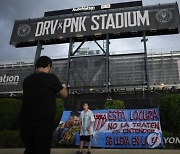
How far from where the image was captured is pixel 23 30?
29016mm

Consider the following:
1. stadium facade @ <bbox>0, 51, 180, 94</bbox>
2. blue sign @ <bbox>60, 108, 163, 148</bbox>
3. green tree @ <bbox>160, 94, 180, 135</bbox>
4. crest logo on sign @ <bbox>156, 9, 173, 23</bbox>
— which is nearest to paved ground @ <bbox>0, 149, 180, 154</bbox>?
blue sign @ <bbox>60, 108, 163, 148</bbox>

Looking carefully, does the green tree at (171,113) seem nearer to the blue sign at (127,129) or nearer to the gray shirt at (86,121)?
the blue sign at (127,129)

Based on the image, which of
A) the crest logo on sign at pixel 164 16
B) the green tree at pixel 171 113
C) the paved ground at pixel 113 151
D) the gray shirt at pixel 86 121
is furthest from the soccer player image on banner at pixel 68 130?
the crest logo on sign at pixel 164 16

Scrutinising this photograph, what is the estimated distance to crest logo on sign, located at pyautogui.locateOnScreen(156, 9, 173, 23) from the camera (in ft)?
83.7

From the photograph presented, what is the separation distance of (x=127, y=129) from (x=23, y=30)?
23.1 meters

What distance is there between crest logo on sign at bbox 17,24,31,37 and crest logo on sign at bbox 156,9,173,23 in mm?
15040

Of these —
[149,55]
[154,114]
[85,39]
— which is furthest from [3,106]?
[149,55]

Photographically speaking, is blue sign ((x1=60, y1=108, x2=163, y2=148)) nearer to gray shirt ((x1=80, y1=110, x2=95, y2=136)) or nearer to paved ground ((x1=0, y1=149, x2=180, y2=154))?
paved ground ((x1=0, y1=149, x2=180, y2=154))

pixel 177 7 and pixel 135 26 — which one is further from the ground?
pixel 177 7

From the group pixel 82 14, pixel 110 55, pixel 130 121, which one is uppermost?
pixel 82 14

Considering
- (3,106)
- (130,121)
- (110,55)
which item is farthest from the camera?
(110,55)

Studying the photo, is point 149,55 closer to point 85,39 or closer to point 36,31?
point 85,39

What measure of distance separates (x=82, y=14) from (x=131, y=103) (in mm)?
15360

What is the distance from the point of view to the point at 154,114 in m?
9.85
